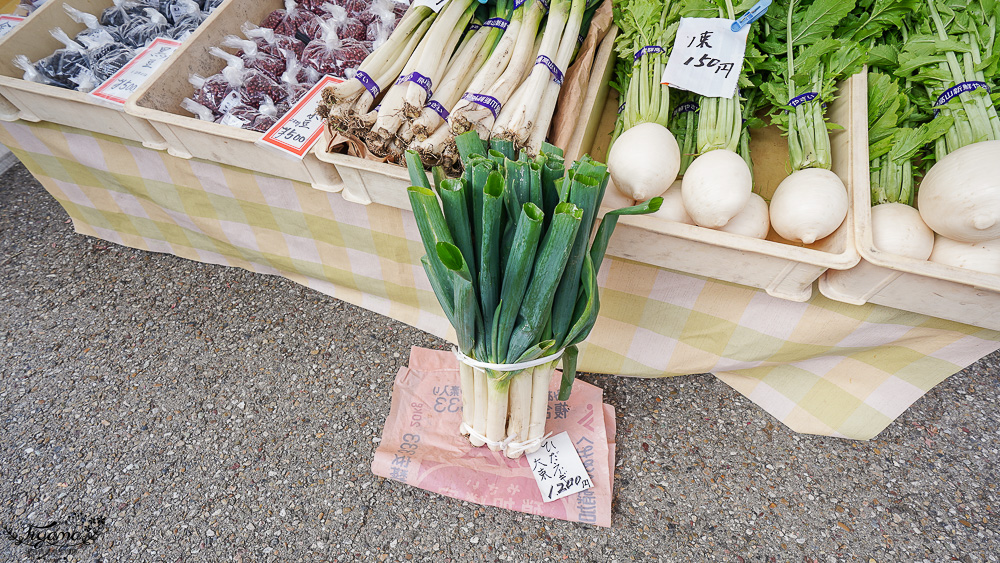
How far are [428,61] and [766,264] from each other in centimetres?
100

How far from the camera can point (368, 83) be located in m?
1.28

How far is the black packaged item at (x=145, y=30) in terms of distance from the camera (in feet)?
6.14

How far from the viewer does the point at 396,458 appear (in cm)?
153

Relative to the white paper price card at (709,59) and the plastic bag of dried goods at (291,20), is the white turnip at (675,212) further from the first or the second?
the plastic bag of dried goods at (291,20)

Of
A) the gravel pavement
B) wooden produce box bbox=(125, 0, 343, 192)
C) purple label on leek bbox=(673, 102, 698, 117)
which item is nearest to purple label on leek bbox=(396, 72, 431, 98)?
wooden produce box bbox=(125, 0, 343, 192)

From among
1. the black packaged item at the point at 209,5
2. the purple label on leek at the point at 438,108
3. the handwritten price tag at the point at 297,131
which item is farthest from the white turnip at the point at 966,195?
the black packaged item at the point at 209,5

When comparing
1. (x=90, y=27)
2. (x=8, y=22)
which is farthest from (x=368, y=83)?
(x=8, y=22)

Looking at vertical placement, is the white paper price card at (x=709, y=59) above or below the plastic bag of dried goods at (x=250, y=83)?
above

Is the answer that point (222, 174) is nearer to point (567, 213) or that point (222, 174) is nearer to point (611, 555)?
point (567, 213)

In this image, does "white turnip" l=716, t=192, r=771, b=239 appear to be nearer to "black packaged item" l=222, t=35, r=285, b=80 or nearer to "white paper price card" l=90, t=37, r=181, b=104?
"black packaged item" l=222, t=35, r=285, b=80

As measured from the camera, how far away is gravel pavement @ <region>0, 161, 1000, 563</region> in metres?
1.45

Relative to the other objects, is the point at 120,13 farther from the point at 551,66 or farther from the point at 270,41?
the point at 551,66
